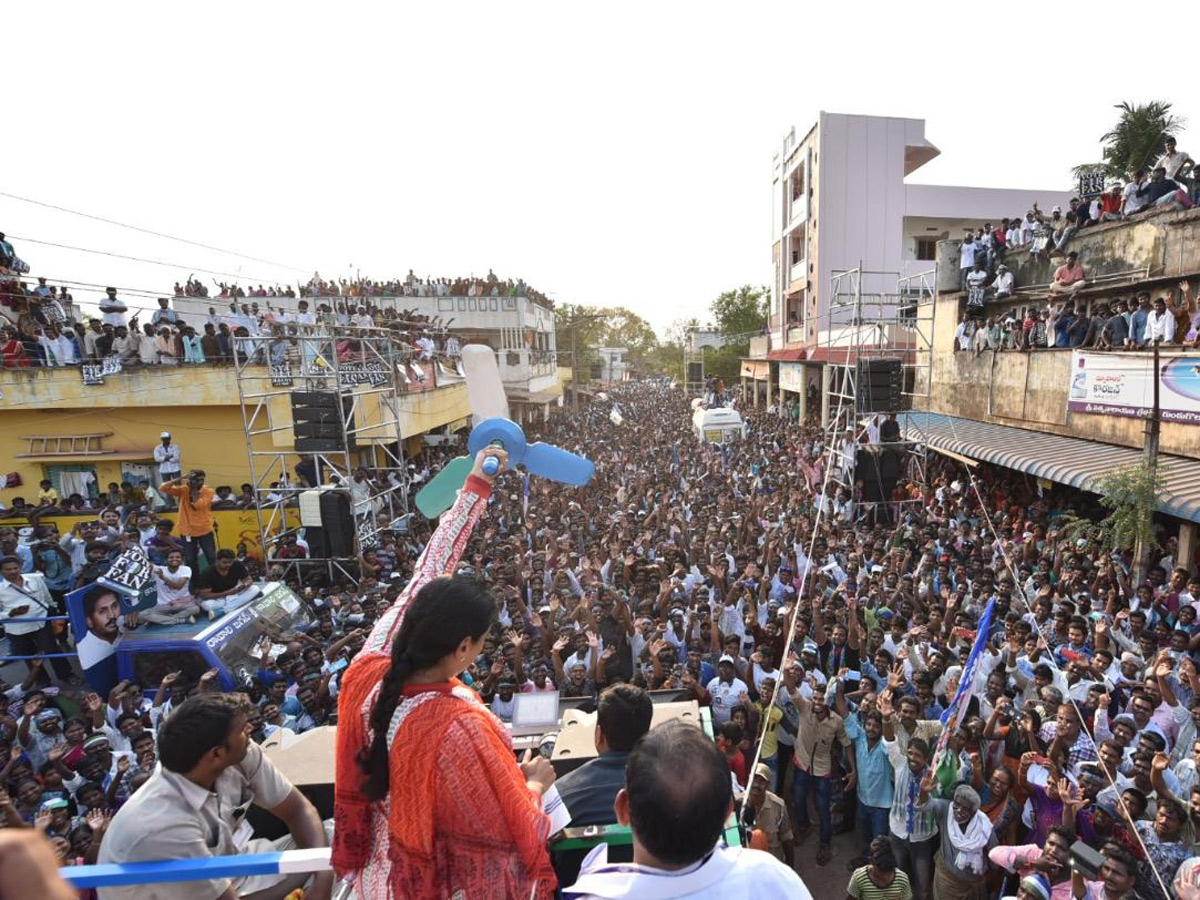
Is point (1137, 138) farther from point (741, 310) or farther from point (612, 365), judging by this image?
point (612, 365)

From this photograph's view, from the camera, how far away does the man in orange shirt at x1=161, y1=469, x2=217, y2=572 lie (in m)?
8.88

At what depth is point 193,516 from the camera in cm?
896

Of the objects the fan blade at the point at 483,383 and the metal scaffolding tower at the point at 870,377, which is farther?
the metal scaffolding tower at the point at 870,377

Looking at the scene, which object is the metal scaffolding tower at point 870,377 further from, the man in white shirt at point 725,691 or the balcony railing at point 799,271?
the balcony railing at point 799,271

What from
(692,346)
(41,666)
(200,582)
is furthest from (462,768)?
(692,346)

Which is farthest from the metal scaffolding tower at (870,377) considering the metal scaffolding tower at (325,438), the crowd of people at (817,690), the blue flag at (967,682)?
the metal scaffolding tower at (325,438)

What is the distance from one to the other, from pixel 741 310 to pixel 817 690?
39.4 m

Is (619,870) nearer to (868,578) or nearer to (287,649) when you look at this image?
(287,649)

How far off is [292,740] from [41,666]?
20.3 feet

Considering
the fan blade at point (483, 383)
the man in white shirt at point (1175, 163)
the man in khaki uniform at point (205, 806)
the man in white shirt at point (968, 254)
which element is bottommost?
the man in khaki uniform at point (205, 806)

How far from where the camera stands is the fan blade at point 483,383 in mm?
2777

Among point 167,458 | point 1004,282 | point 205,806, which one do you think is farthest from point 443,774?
point 1004,282

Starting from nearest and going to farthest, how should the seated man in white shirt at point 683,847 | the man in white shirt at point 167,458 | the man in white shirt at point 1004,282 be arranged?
the seated man in white shirt at point 683,847, the man in white shirt at point 167,458, the man in white shirt at point 1004,282

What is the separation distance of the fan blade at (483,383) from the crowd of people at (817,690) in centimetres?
80
